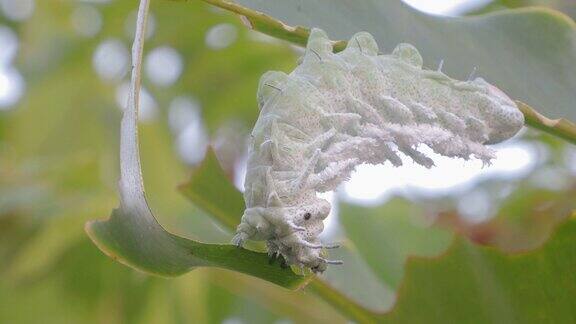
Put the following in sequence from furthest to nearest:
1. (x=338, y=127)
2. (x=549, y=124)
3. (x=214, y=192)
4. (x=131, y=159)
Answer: (x=214, y=192)
(x=549, y=124)
(x=338, y=127)
(x=131, y=159)

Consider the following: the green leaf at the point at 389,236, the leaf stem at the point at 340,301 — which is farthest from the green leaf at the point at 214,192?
the green leaf at the point at 389,236

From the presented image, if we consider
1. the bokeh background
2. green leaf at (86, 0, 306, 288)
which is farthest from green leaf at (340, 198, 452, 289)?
green leaf at (86, 0, 306, 288)

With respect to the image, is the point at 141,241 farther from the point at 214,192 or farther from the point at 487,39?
the point at 487,39

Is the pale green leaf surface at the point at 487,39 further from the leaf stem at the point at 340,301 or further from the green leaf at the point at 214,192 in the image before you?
the leaf stem at the point at 340,301

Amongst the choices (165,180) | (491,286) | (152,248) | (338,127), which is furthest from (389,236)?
(152,248)

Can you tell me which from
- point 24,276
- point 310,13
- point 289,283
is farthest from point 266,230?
point 24,276
